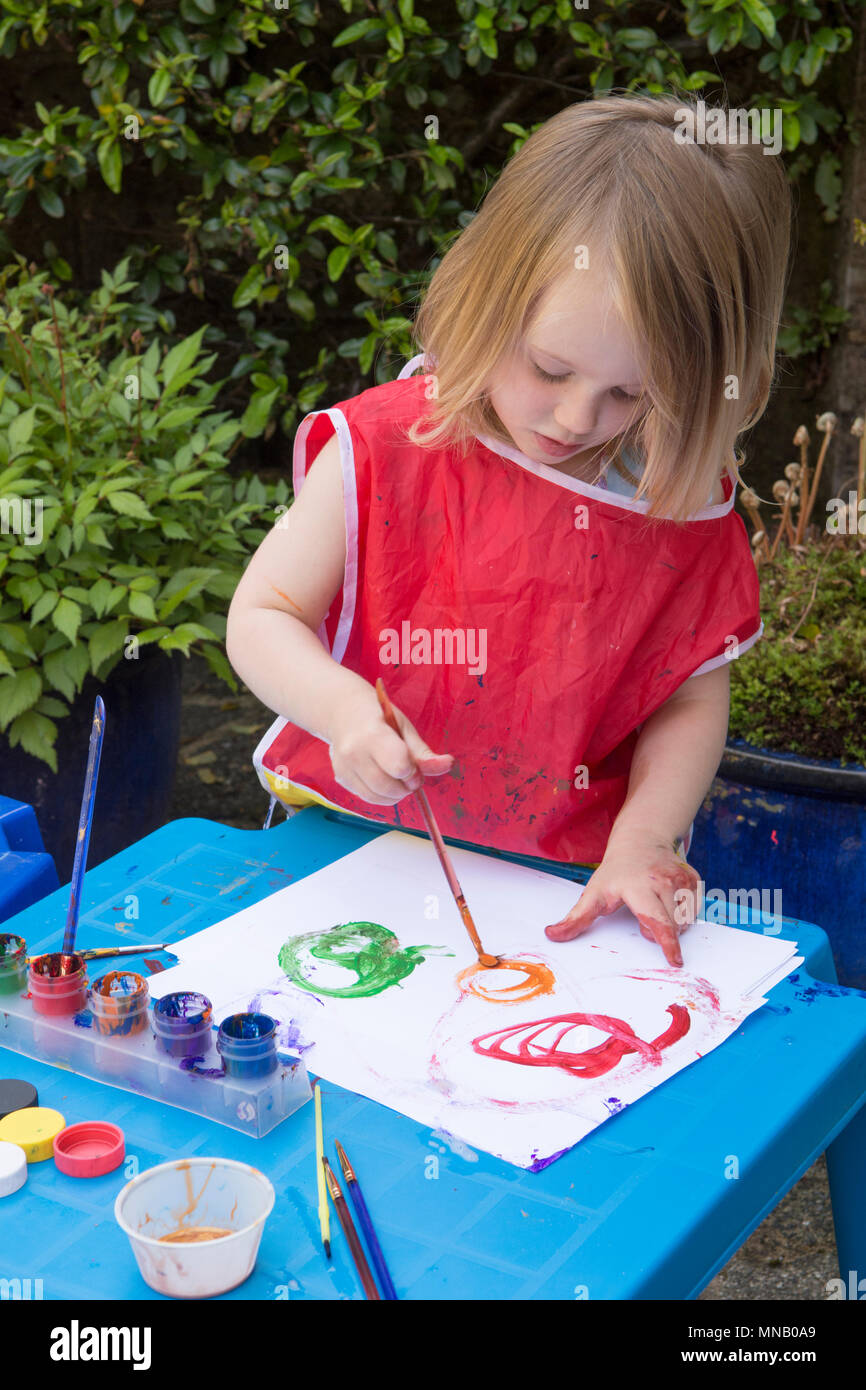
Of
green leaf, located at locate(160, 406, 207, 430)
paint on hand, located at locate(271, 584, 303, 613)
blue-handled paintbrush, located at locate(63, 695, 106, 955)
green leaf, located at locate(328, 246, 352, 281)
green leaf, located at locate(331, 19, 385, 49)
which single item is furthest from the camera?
green leaf, located at locate(328, 246, 352, 281)

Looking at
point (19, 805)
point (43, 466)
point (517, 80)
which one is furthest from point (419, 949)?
point (517, 80)

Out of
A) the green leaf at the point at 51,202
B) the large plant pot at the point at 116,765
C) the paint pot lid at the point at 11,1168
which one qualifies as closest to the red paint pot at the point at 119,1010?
the paint pot lid at the point at 11,1168

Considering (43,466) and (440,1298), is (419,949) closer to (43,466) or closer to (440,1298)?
(440,1298)

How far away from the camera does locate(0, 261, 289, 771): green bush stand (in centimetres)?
208

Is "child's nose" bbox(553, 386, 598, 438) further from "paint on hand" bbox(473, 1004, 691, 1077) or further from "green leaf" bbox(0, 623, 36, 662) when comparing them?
"green leaf" bbox(0, 623, 36, 662)

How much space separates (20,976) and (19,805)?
0.39 metres

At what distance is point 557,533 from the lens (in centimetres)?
131

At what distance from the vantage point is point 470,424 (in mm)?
1272

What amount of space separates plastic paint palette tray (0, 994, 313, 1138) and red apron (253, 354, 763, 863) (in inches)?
18.7

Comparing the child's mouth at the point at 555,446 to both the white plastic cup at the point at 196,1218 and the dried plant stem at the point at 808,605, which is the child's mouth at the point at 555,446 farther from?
the dried plant stem at the point at 808,605

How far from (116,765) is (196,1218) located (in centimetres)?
161

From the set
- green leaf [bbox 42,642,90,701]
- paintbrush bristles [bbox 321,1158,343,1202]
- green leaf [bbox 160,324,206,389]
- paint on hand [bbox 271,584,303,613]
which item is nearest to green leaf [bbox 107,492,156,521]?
green leaf [bbox 42,642,90,701]

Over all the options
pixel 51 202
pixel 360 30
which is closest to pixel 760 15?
pixel 360 30

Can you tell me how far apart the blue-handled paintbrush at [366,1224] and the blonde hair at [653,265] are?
2.17 feet
